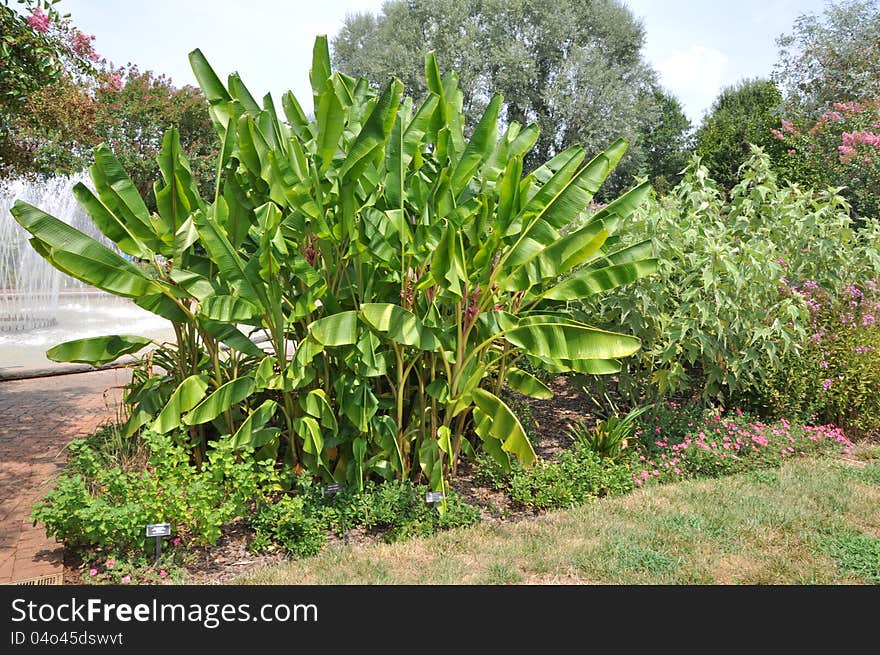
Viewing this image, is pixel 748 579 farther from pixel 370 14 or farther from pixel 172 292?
pixel 370 14

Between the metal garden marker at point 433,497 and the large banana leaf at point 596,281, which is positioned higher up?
the large banana leaf at point 596,281

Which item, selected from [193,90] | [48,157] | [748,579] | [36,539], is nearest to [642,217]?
[748,579]

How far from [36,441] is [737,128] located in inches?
1188

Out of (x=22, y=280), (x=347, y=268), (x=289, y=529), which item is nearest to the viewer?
(x=289, y=529)

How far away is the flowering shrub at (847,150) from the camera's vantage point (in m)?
14.8

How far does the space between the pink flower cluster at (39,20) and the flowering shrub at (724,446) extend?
6451 mm

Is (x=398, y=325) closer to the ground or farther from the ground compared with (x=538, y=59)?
closer to the ground

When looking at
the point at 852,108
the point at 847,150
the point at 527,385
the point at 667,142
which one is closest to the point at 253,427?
the point at 527,385

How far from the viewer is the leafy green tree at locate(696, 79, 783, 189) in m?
26.6

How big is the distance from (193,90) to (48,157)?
50.9ft

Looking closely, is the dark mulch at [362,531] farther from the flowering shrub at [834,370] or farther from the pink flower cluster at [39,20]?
the pink flower cluster at [39,20]

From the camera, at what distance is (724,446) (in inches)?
235

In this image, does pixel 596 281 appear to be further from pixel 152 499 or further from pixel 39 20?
pixel 39 20

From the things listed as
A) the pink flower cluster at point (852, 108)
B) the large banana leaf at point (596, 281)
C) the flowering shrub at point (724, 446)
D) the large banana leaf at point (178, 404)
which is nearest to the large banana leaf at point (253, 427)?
the large banana leaf at point (178, 404)
